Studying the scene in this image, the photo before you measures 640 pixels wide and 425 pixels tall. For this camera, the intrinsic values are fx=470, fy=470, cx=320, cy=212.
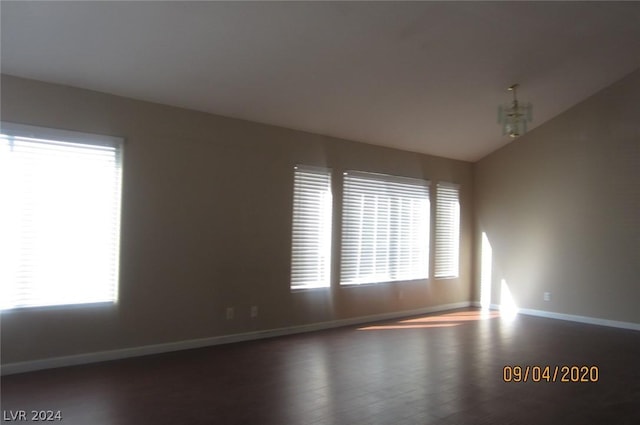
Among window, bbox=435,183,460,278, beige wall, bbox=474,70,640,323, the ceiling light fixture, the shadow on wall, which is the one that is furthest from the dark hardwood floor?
the ceiling light fixture

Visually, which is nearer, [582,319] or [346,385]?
[346,385]

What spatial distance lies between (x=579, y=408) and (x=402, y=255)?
151 inches

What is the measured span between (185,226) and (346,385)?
7.66 feet

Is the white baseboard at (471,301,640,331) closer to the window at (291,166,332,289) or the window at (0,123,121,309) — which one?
the window at (291,166,332,289)

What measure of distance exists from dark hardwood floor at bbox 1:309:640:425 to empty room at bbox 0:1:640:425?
3 centimetres

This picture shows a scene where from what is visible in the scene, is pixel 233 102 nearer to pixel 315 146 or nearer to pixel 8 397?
pixel 315 146

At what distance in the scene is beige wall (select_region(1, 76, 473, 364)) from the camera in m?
4.21

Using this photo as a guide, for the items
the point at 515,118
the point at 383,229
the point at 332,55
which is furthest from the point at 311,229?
the point at 515,118

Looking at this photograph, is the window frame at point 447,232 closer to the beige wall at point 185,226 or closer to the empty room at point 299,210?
the empty room at point 299,210

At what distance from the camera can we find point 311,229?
6.02 metres

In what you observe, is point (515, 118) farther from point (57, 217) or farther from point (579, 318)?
point (57, 217)

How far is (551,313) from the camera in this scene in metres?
7.22

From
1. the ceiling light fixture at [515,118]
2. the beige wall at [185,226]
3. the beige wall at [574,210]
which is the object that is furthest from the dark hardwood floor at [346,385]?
the ceiling light fixture at [515,118]

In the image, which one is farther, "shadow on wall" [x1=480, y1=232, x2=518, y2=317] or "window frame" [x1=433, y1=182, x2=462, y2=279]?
"shadow on wall" [x1=480, y1=232, x2=518, y2=317]
